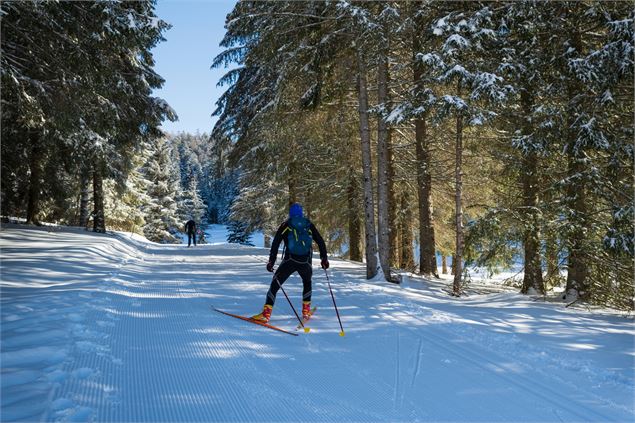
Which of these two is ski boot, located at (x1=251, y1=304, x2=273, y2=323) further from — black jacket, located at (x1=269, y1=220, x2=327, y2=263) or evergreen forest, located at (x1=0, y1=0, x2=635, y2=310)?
evergreen forest, located at (x1=0, y1=0, x2=635, y2=310)

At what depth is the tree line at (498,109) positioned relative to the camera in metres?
9.07

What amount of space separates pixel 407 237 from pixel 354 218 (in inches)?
102

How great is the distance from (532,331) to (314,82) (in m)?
8.92

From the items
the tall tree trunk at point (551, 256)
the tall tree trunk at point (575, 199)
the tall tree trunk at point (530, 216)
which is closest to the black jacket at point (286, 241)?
the tall tree trunk at point (575, 199)

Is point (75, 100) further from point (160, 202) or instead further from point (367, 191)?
point (160, 202)

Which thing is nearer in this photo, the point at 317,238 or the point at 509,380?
the point at 509,380

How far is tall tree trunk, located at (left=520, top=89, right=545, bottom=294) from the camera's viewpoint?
34.9 feet

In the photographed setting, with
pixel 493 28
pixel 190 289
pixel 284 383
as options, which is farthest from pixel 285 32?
pixel 284 383

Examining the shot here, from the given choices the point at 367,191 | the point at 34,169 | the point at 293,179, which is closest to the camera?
the point at 367,191

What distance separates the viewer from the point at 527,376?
5004 mm

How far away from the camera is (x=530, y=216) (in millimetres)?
10688

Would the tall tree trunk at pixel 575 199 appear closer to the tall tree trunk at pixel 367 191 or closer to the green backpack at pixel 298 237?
the tall tree trunk at pixel 367 191

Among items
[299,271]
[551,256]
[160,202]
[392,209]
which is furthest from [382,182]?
[160,202]

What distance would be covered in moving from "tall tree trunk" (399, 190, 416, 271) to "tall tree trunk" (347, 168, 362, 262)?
2012 millimetres
